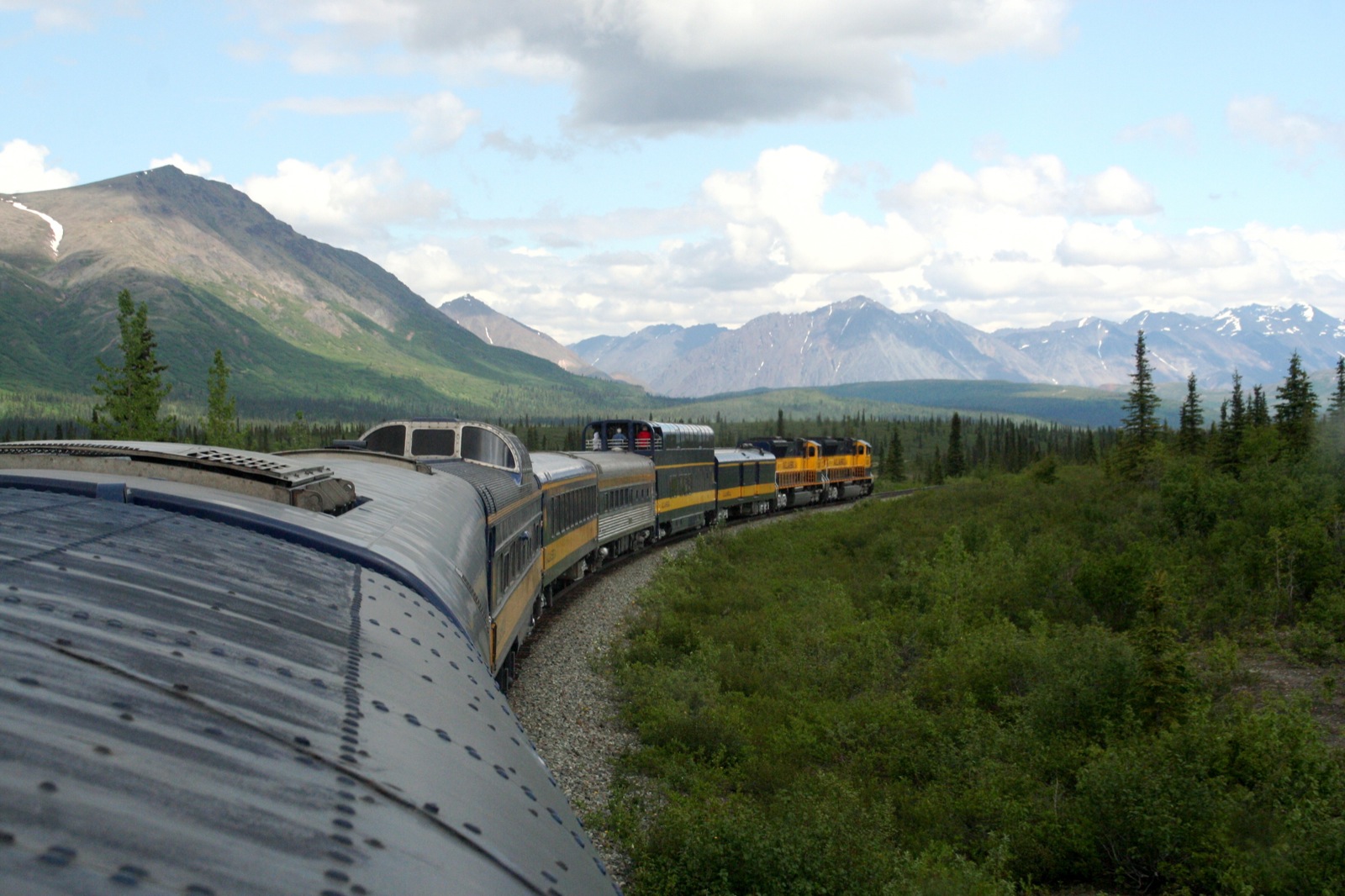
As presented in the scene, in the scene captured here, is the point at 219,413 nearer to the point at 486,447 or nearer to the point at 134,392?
the point at 134,392

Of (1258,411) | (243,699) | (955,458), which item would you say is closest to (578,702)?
(243,699)

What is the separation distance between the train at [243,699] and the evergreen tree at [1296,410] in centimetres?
4040

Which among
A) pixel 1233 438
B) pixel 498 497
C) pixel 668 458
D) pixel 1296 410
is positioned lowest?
pixel 668 458

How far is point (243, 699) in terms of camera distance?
2.55 metres

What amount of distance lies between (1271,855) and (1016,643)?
28.4 feet

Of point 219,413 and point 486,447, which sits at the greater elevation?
point 219,413

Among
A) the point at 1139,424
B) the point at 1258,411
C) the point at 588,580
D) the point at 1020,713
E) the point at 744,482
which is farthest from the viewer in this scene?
the point at 1139,424

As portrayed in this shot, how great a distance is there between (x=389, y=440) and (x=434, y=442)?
4.36 ft

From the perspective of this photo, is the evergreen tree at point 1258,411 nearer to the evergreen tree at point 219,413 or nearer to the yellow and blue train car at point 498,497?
the yellow and blue train car at point 498,497

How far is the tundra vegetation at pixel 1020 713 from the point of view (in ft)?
33.8

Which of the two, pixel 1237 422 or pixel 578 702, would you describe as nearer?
pixel 578 702

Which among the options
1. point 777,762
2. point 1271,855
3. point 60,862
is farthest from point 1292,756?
point 60,862

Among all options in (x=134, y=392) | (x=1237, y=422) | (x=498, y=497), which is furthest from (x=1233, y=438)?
(x=134, y=392)

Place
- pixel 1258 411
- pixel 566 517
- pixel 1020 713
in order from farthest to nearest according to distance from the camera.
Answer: pixel 1258 411, pixel 566 517, pixel 1020 713
